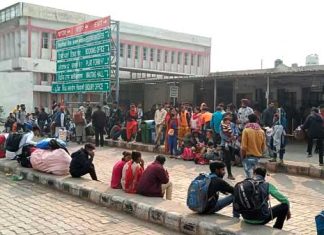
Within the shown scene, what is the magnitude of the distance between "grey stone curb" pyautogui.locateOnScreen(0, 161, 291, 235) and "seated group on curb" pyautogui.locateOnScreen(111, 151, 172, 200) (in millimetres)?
373

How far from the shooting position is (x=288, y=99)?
20.2 metres

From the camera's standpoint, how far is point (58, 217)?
6906 millimetres

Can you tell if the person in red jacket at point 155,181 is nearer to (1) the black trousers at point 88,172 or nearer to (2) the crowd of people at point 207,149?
(2) the crowd of people at point 207,149

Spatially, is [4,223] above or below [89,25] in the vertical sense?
Result: below

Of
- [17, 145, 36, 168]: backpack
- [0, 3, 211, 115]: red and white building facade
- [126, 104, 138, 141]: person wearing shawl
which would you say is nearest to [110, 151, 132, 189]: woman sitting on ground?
[17, 145, 36, 168]: backpack

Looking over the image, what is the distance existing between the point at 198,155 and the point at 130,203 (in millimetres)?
5483

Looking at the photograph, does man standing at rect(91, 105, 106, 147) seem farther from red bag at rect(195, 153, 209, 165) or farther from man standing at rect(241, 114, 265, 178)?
man standing at rect(241, 114, 265, 178)

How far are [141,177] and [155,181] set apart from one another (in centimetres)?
30

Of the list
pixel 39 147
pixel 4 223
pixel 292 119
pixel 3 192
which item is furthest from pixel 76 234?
pixel 292 119

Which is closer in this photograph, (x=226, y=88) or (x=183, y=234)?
(x=183, y=234)

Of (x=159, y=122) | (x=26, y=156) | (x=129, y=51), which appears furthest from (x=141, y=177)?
(x=129, y=51)

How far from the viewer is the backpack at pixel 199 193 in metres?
5.94

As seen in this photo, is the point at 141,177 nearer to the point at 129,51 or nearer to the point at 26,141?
the point at 26,141

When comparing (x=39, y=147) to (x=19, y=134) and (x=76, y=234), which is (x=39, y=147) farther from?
(x=76, y=234)
